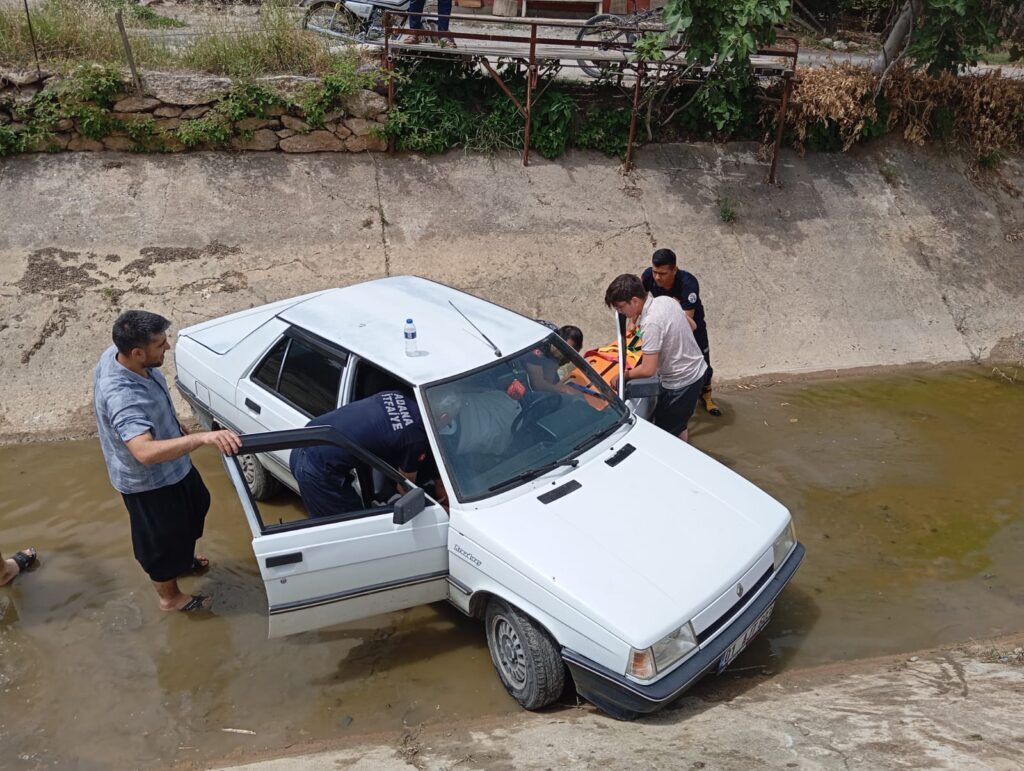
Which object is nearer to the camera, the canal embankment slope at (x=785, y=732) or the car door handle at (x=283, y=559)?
the canal embankment slope at (x=785, y=732)

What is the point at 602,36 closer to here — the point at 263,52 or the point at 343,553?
the point at 263,52

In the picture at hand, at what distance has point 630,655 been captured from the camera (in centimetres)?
339

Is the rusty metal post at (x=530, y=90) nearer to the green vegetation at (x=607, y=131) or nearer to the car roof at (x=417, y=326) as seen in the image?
the green vegetation at (x=607, y=131)

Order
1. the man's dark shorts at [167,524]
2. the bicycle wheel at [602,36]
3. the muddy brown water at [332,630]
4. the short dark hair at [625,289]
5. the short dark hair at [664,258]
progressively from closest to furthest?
the muddy brown water at [332,630], the man's dark shorts at [167,524], the short dark hair at [625,289], the short dark hair at [664,258], the bicycle wheel at [602,36]

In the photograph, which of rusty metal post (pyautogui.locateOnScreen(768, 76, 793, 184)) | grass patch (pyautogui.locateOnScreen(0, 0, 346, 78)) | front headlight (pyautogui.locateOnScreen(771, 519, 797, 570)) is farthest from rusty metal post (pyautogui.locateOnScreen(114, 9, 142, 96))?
front headlight (pyautogui.locateOnScreen(771, 519, 797, 570))

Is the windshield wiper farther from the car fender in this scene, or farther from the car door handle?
the car door handle

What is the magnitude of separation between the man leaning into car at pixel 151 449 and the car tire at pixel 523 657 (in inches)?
59.3

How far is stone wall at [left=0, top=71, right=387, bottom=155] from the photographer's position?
27.7 ft

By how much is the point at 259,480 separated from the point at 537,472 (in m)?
2.33

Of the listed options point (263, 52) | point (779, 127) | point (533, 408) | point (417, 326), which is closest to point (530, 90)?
point (779, 127)

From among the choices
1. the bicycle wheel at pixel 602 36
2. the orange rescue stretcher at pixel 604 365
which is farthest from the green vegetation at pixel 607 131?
the orange rescue stretcher at pixel 604 365

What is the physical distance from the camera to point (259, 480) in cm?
552

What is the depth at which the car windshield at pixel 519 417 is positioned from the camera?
410 cm

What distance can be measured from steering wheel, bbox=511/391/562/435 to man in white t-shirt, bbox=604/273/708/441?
102 cm
